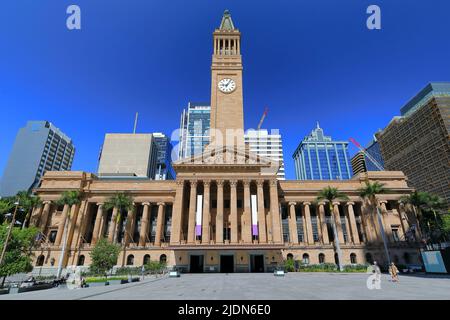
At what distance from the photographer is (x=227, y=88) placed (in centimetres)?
6519

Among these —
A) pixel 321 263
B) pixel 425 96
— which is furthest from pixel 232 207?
pixel 425 96

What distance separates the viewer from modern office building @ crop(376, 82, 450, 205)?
70.0 meters

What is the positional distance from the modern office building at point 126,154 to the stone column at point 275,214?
93.5m

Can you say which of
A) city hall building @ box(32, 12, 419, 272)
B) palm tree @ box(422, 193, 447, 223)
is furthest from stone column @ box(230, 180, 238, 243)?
palm tree @ box(422, 193, 447, 223)

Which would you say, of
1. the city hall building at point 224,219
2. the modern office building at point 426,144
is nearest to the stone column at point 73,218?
the city hall building at point 224,219

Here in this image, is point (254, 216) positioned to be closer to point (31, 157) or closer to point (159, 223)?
point (159, 223)

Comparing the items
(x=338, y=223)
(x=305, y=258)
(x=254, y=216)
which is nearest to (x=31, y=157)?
(x=254, y=216)

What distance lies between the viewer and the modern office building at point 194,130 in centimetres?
15625

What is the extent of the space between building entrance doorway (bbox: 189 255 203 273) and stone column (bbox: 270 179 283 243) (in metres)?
14.5

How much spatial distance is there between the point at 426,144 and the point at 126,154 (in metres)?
127

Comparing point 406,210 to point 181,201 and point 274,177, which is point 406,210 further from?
point 181,201

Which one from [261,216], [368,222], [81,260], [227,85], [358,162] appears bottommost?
[81,260]

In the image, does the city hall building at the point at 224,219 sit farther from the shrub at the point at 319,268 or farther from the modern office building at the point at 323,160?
the modern office building at the point at 323,160
